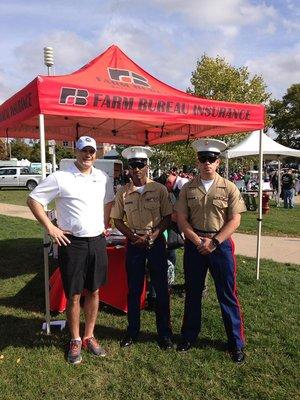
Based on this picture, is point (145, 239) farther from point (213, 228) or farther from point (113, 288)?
point (113, 288)

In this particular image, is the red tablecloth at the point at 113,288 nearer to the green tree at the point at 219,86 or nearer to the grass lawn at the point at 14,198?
the grass lawn at the point at 14,198

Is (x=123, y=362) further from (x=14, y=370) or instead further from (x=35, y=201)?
(x=35, y=201)

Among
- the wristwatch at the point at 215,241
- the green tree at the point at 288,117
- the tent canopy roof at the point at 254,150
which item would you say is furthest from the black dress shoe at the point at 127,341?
the green tree at the point at 288,117

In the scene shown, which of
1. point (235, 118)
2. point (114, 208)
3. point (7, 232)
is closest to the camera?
point (114, 208)

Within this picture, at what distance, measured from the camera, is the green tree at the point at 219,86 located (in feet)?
94.6

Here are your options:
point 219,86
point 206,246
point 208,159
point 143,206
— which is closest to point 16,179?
point 219,86

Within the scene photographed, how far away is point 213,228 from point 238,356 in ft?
3.95

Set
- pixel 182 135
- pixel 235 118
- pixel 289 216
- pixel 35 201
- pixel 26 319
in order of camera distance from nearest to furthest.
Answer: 1. pixel 35 201
2. pixel 26 319
3. pixel 235 118
4. pixel 182 135
5. pixel 289 216

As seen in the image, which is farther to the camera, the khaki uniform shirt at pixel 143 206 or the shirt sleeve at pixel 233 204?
the khaki uniform shirt at pixel 143 206

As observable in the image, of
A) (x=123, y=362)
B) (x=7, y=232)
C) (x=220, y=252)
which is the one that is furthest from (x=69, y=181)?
(x=7, y=232)

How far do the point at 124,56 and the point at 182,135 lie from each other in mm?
2648

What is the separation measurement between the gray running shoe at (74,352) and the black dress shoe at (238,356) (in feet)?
4.63

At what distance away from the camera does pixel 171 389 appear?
3.23 metres

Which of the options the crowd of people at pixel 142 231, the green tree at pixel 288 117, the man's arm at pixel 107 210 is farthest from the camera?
the green tree at pixel 288 117
